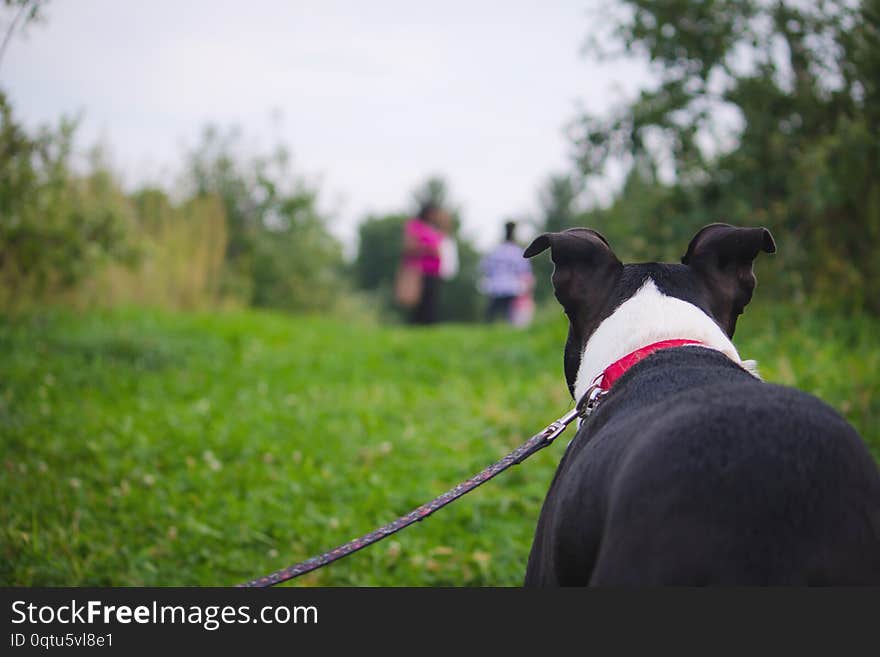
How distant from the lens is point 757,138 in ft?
23.0

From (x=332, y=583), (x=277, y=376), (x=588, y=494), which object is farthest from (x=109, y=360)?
(x=588, y=494)

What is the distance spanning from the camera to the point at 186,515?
443cm

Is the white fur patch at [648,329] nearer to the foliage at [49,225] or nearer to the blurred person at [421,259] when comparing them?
the foliage at [49,225]

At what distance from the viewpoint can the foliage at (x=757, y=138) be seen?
648 cm

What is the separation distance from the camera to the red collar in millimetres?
2146

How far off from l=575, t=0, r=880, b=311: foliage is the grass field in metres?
0.71

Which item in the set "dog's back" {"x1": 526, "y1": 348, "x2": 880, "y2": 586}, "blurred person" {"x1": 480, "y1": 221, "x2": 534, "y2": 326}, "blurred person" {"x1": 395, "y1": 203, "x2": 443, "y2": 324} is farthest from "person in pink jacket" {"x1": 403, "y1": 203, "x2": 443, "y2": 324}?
"dog's back" {"x1": 526, "y1": 348, "x2": 880, "y2": 586}

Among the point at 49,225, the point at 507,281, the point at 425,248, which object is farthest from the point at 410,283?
the point at 49,225

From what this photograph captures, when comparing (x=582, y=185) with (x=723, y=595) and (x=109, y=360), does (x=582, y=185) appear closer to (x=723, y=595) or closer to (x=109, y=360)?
(x=109, y=360)

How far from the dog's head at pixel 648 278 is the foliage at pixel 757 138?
4.30m

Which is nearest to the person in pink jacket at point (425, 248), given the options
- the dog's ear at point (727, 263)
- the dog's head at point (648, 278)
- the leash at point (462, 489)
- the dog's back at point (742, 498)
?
the dog's head at point (648, 278)

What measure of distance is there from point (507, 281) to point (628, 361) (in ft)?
39.2

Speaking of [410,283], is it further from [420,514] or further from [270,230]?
[420,514]

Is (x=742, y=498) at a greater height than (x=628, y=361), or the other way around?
(x=628, y=361)
